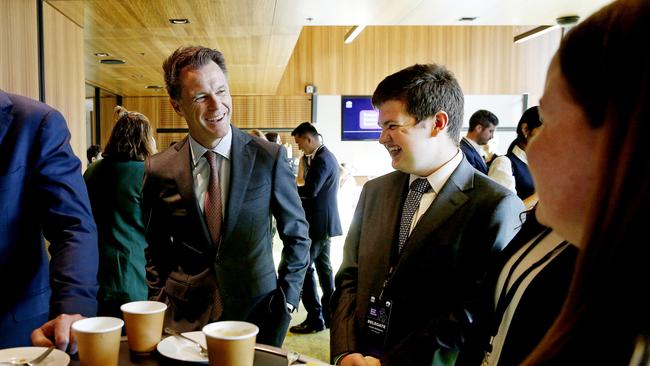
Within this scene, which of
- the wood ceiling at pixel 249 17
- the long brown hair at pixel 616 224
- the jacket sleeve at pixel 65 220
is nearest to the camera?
the long brown hair at pixel 616 224

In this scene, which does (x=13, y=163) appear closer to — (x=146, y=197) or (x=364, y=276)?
(x=146, y=197)

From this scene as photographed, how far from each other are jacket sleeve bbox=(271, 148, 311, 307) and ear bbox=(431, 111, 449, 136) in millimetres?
702

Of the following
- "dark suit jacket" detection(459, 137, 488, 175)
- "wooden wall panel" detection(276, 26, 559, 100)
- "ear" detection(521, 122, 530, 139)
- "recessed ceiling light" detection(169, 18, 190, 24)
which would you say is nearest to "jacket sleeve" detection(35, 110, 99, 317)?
"ear" detection(521, 122, 530, 139)

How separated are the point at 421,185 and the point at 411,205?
76 millimetres

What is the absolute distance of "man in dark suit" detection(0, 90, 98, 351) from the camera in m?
1.37

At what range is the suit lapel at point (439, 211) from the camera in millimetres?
1472

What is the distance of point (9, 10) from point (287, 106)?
9.15m

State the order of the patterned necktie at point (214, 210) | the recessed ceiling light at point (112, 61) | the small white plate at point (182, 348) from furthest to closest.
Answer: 1. the recessed ceiling light at point (112, 61)
2. the patterned necktie at point (214, 210)
3. the small white plate at point (182, 348)

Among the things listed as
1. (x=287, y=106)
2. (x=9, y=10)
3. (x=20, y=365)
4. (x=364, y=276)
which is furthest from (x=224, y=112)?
(x=287, y=106)

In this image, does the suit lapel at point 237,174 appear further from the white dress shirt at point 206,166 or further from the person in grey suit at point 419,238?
the person in grey suit at point 419,238

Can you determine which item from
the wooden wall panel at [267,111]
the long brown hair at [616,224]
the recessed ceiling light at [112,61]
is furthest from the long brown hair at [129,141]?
the wooden wall panel at [267,111]

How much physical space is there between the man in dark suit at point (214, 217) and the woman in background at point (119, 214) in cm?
92

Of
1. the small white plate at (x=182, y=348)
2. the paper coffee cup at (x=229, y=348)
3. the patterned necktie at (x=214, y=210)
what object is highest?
the patterned necktie at (x=214, y=210)

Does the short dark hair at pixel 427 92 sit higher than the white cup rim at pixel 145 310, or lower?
higher
